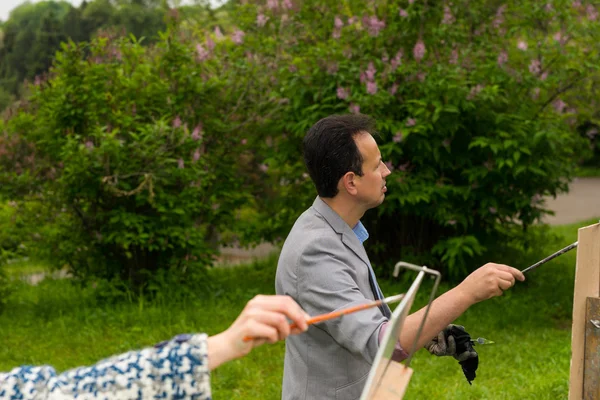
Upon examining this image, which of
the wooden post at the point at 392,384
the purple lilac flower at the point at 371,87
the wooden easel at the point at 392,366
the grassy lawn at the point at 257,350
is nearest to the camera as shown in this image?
the wooden easel at the point at 392,366

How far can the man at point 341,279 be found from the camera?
2090mm

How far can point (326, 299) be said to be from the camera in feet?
7.04

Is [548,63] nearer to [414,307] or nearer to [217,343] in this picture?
[414,307]

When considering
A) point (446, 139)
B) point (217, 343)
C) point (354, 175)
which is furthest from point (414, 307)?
point (217, 343)

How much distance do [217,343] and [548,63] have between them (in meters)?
6.49

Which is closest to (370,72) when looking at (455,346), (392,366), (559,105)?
(559,105)

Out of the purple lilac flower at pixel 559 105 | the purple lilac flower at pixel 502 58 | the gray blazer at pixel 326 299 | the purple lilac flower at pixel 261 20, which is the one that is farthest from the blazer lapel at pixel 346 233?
the purple lilac flower at pixel 261 20

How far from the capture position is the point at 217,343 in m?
1.39

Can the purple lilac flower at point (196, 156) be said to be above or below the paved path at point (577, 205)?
above

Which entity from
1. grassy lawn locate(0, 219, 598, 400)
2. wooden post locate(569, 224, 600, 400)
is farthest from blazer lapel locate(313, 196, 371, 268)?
grassy lawn locate(0, 219, 598, 400)

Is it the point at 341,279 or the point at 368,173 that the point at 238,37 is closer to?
the point at 368,173

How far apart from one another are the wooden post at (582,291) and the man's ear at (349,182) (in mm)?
674

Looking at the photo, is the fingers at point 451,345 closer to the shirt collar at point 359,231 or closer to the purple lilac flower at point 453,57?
the shirt collar at point 359,231

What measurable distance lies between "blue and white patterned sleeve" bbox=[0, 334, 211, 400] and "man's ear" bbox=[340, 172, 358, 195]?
1112 millimetres
